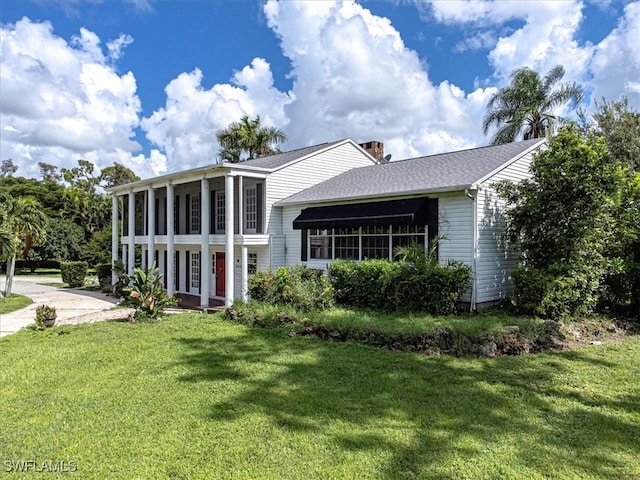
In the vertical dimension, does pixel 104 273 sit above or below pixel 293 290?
below

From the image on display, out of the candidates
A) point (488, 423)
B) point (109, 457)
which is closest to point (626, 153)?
point (488, 423)

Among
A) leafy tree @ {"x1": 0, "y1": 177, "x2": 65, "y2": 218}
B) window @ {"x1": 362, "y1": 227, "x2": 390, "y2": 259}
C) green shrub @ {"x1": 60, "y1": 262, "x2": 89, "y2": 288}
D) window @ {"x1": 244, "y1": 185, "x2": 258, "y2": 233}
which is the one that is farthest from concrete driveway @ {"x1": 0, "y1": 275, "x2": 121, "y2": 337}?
leafy tree @ {"x1": 0, "y1": 177, "x2": 65, "y2": 218}

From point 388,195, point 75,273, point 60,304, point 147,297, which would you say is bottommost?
point 60,304

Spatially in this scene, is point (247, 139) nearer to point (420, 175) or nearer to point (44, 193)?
point (420, 175)

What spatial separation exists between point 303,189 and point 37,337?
428 inches

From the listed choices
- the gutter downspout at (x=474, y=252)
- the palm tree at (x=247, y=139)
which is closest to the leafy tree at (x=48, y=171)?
the palm tree at (x=247, y=139)

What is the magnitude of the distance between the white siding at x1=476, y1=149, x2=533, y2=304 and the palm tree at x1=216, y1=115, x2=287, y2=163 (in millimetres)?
24016

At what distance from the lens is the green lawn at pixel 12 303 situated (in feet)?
52.3

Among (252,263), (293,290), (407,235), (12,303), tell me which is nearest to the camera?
(293,290)

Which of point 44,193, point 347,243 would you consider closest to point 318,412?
point 347,243

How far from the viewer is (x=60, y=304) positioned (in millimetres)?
17578

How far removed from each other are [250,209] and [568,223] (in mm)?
11493

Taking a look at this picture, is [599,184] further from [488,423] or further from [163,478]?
[163,478]

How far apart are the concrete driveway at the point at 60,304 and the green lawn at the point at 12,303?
0.31 meters
